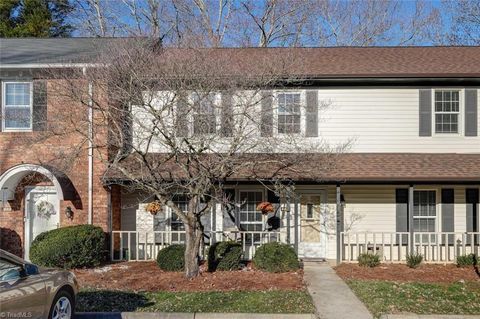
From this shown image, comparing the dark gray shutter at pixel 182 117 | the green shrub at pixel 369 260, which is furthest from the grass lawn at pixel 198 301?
the green shrub at pixel 369 260

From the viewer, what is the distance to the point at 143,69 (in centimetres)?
1168

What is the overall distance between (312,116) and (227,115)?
4.27 metres

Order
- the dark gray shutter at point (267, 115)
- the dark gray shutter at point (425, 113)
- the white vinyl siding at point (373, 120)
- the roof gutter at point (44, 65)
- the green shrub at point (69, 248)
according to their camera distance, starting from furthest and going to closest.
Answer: the white vinyl siding at point (373, 120) → the dark gray shutter at point (425, 113) → the roof gutter at point (44, 65) → the green shrub at point (69, 248) → the dark gray shutter at point (267, 115)

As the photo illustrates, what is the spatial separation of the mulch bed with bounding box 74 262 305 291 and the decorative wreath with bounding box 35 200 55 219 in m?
2.89

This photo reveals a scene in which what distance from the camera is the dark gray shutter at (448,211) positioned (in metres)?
15.0

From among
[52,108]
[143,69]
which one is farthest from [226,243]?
[52,108]

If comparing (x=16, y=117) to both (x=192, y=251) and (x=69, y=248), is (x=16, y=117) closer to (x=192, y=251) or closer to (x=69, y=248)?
(x=69, y=248)

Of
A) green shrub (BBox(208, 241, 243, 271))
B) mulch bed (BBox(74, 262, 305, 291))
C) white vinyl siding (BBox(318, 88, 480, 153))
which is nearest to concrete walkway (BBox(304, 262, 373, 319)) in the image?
mulch bed (BBox(74, 262, 305, 291))

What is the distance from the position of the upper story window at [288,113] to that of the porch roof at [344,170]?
0.82m

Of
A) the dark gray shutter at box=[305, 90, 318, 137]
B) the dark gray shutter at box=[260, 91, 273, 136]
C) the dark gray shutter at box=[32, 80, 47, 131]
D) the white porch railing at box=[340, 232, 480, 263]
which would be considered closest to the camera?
the dark gray shutter at box=[260, 91, 273, 136]

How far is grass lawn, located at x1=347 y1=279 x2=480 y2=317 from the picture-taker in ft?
29.6

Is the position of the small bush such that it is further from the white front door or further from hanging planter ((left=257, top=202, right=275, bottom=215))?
the white front door

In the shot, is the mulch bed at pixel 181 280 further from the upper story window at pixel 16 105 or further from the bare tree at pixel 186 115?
the upper story window at pixel 16 105

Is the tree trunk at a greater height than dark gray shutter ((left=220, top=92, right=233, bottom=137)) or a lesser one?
lesser
